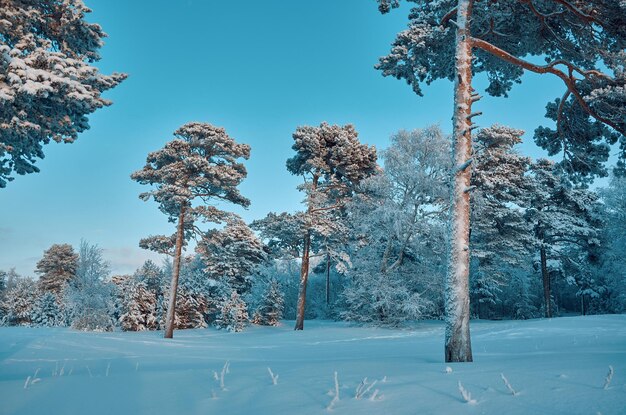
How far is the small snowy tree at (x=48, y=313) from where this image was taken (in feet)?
110

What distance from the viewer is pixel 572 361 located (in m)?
4.82

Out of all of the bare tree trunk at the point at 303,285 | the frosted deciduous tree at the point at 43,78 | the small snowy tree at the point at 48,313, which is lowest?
the small snowy tree at the point at 48,313

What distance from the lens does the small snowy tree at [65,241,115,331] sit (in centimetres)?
2483

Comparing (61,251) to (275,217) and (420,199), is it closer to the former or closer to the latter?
(275,217)

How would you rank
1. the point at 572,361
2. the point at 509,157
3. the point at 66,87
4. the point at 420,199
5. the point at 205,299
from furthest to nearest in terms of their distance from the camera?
the point at 205,299 → the point at 509,157 → the point at 420,199 → the point at 66,87 → the point at 572,361

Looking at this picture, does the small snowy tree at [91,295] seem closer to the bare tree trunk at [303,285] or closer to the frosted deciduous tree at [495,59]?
the bare tree trunk at [303,285]

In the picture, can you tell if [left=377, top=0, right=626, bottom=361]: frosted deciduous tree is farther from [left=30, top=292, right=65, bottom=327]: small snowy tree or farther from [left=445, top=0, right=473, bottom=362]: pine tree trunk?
[left=30, top=292, right=65, bottom=327]: small snowy tree

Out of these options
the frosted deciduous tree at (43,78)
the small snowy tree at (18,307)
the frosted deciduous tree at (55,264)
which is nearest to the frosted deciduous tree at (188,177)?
the frosted deciduous tree at (43,78)

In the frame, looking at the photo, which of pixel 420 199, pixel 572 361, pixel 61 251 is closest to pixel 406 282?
pixel 420 199

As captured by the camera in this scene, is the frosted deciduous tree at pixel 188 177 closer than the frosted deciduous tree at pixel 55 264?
Yes

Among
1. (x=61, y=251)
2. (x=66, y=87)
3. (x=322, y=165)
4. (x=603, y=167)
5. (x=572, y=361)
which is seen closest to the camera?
(x=572, y=361)

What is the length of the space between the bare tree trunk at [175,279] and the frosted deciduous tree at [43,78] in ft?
34.5

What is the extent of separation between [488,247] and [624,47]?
2006 centimetres

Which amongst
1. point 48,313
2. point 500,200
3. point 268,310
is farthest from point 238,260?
point 500,200
